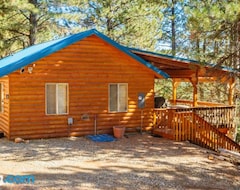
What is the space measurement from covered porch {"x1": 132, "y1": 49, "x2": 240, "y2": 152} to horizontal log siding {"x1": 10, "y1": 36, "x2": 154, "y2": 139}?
78 centimetres

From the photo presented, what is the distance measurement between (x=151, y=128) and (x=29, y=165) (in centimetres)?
665

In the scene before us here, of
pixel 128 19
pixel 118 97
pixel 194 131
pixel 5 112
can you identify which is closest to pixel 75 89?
pixel 118 97

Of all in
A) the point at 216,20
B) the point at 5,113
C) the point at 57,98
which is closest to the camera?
the point at 216,20

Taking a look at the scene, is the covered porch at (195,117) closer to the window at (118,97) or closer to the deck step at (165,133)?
the deck step at (165,133)

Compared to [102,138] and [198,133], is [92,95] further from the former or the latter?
[198,133]

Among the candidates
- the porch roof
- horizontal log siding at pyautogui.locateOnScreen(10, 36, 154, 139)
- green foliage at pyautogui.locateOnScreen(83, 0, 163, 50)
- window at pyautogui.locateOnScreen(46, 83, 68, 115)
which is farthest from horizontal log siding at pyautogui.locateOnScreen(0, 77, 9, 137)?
green foliage at pyautogui.locateOnScreen(83, 0, 163, 50)

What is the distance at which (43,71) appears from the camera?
11125 mm

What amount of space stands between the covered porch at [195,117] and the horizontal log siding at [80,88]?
0.78m

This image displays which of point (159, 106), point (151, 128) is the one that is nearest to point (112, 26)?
point (159, 106)

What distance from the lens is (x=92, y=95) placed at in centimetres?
1209

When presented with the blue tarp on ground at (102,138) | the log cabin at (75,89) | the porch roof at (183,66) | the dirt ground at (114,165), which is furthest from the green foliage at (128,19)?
the dirt ground at (114,165)

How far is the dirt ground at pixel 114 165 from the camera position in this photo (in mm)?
6691

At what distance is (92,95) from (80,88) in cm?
57

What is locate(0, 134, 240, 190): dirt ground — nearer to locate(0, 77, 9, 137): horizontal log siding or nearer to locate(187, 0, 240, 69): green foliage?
locate(0, 77, 9, 137): horizontal log siding
